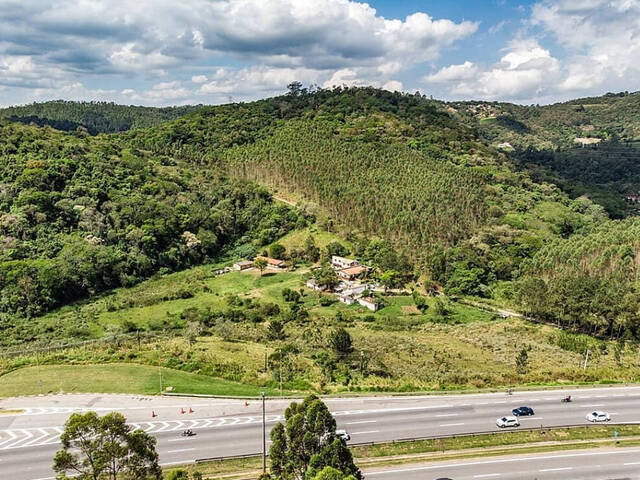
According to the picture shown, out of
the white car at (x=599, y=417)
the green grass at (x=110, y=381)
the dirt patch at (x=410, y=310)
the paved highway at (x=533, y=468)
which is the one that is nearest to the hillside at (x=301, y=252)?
the dirt patch at (x=410, y=310)

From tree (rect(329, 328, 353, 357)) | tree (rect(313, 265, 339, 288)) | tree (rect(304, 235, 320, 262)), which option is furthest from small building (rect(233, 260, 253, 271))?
tree (rect(329, 328, 353, 357))

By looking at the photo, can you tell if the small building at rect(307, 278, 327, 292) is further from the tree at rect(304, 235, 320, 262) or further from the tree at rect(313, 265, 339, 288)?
the tree at rect(304, 235, 320, 262)

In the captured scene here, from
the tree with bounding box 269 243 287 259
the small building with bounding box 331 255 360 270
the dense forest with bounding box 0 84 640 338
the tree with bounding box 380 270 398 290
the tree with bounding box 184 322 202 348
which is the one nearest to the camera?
the tree with bounding box 184 322 202 348

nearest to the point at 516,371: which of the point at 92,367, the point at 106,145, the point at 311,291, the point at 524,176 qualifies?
the point at 311,291

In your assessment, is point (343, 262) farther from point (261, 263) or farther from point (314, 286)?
point (261, 263)

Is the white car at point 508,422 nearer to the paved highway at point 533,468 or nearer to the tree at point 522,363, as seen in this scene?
the paved highway at point 533,468

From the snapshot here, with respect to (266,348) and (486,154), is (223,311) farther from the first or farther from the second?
(486,154)

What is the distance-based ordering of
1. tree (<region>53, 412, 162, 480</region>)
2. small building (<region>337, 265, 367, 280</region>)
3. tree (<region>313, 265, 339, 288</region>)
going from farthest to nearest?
small building (<region>337, 265, 367, 280</region>) < tree (<region>313, 265, 339, 288</region>) < tree (<region>53, 412, 162, 480</region>)
